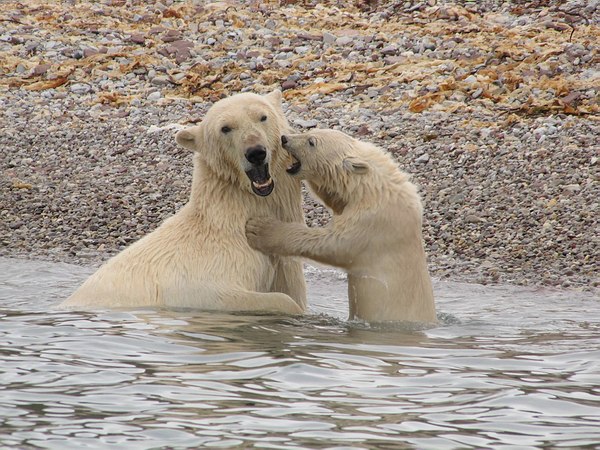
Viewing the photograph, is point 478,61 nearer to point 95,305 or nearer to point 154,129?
point 154,129

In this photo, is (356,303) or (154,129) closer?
(356,303)

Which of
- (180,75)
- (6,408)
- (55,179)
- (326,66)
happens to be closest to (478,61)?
(326,66)

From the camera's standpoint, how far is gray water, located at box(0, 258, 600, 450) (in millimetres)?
4656

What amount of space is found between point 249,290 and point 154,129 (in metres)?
6.83

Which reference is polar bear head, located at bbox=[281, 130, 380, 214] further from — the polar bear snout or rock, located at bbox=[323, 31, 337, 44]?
rock, located at bbox=[323, 31, 337, 44]

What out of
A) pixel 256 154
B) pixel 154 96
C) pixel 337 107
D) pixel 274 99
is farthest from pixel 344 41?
pixel 256 154

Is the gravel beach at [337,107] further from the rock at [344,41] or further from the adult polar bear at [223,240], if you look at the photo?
the adult polar bear at [223,240]

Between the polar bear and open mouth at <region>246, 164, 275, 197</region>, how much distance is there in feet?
0.74

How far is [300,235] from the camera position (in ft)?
23.2

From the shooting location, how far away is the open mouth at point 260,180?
6.98 meters

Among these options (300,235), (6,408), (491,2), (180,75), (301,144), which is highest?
(491,2)

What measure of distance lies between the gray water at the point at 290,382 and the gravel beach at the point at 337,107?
2.92 meters

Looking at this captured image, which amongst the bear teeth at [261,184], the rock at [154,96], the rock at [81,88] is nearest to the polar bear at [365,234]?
the bear teeth at [261,184]

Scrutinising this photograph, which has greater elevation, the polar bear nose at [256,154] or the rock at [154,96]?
the rock at [154,96]
